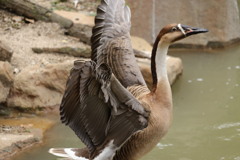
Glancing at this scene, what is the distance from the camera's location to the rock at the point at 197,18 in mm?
8875

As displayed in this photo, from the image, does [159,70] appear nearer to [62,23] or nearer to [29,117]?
[29,117]


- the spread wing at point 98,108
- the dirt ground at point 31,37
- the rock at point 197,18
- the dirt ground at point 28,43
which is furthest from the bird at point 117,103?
the rock at point 197,18

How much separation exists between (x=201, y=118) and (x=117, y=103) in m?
2.54

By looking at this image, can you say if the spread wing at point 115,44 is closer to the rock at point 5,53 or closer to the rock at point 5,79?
the rock at point 5,79

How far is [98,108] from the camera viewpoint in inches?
171

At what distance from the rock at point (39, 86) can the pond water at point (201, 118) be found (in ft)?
1.46

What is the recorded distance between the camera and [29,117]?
6.41 meters

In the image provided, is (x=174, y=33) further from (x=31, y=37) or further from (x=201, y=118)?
(x=31, y=37)

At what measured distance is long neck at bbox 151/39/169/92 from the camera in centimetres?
463

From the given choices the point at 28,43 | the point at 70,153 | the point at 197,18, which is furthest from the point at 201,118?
the point at 197,18

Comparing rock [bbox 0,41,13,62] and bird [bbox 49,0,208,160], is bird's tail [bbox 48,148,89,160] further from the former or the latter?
rock [bbox 0,41,13,62]

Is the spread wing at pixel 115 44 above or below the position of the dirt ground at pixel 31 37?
above

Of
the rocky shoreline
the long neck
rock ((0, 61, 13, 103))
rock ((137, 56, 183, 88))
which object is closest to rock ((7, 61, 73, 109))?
the rocky shoreline

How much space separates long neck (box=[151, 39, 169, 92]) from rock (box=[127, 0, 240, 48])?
414 cm
